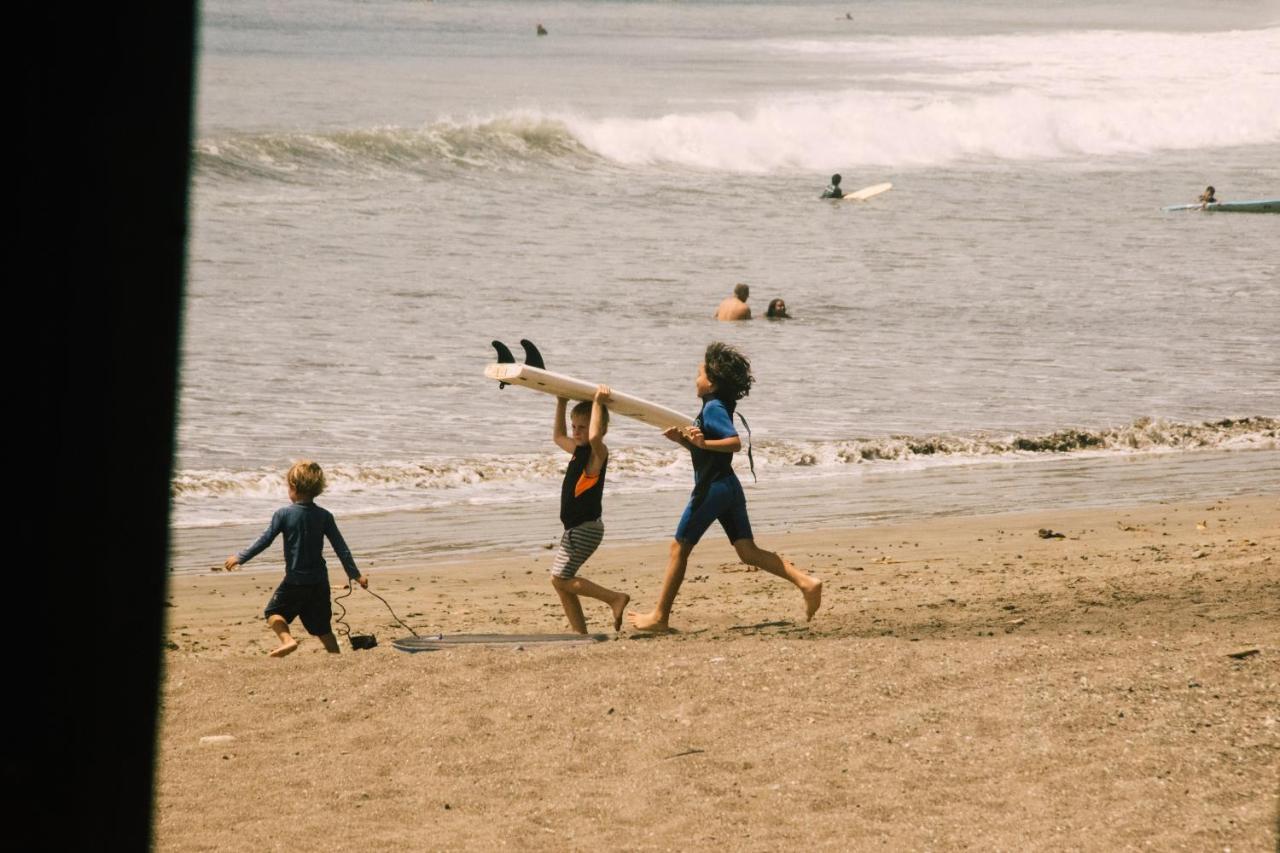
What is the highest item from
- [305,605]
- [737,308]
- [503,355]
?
[737,308]

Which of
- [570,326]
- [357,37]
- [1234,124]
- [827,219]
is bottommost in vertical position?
[570,326]

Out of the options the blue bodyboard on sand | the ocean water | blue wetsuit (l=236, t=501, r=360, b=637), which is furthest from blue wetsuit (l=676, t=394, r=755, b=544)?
the ocean water

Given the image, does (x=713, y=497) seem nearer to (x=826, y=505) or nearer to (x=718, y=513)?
(x=718, y=513)

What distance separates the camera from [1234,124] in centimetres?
5212

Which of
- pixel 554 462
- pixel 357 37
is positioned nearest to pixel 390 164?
pixel 554 462

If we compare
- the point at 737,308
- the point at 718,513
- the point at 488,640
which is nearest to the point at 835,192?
the point at 737,308

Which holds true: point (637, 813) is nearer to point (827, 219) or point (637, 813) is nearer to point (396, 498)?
point (396, 498)

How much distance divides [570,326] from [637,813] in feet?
46.9

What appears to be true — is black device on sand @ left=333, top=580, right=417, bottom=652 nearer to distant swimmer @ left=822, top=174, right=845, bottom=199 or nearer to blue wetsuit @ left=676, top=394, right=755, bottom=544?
blue wetsuit @ left=676, top=394, right=755, bottom=544

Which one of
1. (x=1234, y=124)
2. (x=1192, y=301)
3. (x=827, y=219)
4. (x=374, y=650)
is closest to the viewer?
(x=374, y=650)

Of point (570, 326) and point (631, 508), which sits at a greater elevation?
point (570, 326)

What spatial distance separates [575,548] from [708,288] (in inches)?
614

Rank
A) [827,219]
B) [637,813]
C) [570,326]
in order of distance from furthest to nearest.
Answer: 1. [827,219]
2. [570,326]
3. [637,813]

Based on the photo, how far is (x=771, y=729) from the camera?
597cm
